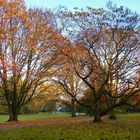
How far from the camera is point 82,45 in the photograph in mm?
31188

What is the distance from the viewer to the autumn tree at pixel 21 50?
38688mm

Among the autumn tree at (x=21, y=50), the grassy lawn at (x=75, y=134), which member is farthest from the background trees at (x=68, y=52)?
the grassy lawn at (x=75, y=134)

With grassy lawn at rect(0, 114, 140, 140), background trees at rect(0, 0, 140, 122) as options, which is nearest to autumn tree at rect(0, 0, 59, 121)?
background trees at rect(0, 0, 140, 122)

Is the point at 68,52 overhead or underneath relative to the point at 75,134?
overhead

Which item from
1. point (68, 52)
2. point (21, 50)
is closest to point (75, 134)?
point (68, 52)

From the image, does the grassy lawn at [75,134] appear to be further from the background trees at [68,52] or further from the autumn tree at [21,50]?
the autumn tree at [21,50]

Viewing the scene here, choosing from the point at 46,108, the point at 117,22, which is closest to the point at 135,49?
the point at 117,22

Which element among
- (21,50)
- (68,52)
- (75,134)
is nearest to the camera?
(75,134)

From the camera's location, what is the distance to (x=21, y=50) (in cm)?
4166

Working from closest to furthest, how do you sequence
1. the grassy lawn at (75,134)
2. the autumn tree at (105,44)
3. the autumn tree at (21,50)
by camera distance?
the grassy lawn at (75,134) < the autumn tree at (105,44) < the autumn tree at (21,50)

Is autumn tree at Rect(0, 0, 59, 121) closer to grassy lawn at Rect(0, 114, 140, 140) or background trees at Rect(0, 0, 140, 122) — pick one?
background trees at Rect(0, 0, 140, 122)

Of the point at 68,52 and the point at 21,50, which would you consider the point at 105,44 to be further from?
the point at 21,50

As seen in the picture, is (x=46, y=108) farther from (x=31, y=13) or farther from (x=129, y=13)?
(x=129, y=13)

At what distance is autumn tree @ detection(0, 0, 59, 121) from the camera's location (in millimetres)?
38688
